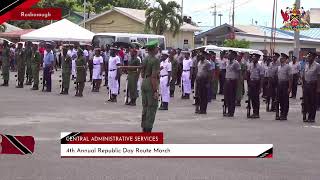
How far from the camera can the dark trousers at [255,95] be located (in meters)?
16.0

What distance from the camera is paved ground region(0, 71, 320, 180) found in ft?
24.7

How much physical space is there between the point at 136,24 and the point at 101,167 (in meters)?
50.5

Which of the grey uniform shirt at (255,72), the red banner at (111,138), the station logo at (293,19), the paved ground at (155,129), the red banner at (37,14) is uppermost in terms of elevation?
the station logo at (293,19)

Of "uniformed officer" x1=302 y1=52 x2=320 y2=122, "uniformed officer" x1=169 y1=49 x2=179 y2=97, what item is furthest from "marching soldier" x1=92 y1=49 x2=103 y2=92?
"uniformed officer" x1=302 y1=52 x2=320 y2=122

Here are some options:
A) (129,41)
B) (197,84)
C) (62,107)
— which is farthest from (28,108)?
(129,41)

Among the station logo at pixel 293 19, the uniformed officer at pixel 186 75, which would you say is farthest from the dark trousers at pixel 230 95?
the station logo at pixel 293 19

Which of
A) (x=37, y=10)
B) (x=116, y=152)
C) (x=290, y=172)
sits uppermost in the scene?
(x=37, y=10)

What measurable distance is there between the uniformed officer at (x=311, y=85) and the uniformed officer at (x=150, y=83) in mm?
6260

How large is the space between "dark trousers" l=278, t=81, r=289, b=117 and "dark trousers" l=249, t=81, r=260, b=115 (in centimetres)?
65

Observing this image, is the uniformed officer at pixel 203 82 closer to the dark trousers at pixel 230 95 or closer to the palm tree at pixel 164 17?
the dark trousers at pixel 230 95

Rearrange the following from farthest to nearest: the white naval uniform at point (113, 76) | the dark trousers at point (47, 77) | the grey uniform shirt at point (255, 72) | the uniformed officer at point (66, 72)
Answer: the dark trousers at point (47, 77) → the uniformed officer at point (66, 72) → the white naval uniform at point (113, 76) → the grey uniform shirt at point (255, 72)

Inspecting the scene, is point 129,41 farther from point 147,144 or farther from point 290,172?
point 147,144

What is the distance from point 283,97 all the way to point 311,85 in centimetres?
75

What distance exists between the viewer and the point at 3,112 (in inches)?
590
